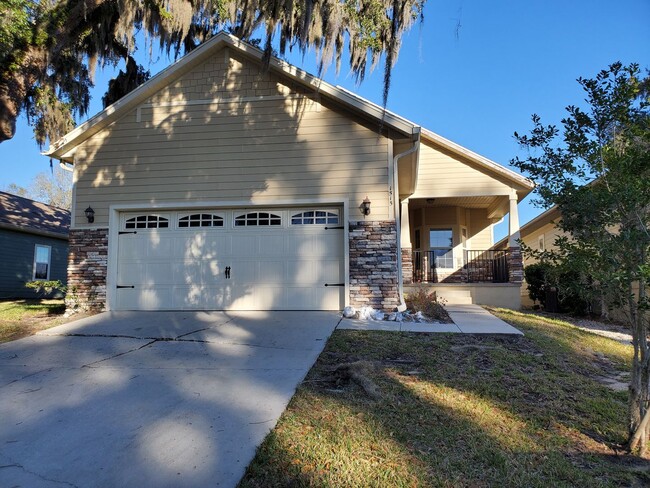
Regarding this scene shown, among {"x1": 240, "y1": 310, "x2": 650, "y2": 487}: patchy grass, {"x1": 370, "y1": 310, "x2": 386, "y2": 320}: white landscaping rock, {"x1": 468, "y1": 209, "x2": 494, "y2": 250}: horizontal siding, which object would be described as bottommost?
{"x1": 240, "y1": 310, "x2": 650, "y2": 487}: patchy grass

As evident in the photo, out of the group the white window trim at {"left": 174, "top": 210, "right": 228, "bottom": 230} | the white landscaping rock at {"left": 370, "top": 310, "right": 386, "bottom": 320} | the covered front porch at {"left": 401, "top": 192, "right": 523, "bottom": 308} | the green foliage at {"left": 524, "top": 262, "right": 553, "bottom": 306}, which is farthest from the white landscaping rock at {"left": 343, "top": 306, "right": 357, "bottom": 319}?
the green foliage at {"left": 524, "top": 262, "right": 553, "bottom": 306}

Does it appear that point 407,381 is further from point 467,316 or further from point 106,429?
point 467,316

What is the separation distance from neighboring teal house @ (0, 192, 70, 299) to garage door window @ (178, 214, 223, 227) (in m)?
9.90

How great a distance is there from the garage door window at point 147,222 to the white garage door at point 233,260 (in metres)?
0.02

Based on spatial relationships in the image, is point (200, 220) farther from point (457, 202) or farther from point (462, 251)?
point (462, 251)

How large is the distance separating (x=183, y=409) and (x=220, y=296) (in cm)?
527

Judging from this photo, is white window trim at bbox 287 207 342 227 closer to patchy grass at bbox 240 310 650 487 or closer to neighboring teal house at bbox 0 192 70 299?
patchy grass at bbox 240 310 650 487

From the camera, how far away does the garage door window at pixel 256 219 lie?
28.8 feet

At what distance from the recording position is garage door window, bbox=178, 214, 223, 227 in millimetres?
8891

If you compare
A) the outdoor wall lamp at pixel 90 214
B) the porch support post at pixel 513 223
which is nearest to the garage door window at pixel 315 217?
the outdoor wall lamp at pixel 90 214

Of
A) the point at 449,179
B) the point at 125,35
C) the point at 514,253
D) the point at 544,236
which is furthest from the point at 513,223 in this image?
the point at 125,35

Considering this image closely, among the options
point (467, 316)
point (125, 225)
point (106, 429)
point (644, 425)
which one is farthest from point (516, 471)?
point (125, 225)

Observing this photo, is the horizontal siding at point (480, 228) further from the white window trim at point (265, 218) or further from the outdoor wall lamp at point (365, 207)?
the white window trim at point (265, 218)

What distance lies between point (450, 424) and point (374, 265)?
16.8 feet
